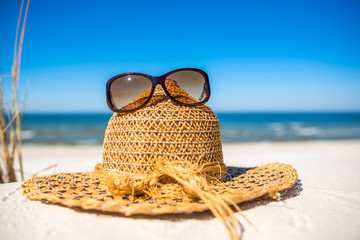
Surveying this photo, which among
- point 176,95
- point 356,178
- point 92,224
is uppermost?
point 176,95

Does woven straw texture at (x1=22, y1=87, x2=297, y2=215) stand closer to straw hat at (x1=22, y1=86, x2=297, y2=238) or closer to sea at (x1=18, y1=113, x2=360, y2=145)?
straw hat at (x1=22, y1=86, x2=297, y2=238)

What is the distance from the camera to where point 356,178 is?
2.31 meters

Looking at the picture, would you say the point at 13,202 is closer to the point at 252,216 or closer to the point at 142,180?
the point at 142,180

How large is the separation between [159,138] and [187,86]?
54 centimetres

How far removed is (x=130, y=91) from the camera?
1758mm

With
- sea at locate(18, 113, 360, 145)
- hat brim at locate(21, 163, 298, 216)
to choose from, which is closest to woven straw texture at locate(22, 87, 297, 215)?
hat brim at locate(21, 163, 298, 216)

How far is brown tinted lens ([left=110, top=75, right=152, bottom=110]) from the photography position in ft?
5.50

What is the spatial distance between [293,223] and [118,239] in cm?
87

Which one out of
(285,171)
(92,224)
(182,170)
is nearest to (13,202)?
(92,224)

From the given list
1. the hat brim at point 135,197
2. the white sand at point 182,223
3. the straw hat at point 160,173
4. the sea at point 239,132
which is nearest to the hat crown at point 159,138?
the straw hat at point 160,173

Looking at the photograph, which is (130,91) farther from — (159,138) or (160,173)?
(160,173)

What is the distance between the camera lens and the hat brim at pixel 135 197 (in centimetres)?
114

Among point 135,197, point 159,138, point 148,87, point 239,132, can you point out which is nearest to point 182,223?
point 135,197

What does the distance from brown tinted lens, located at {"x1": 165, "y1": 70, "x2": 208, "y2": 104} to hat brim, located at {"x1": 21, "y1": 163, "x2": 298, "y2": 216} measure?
0.65 metres
